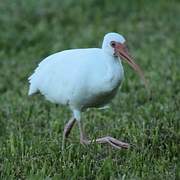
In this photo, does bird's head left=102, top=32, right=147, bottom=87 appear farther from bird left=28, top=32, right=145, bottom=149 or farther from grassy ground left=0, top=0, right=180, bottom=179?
grassy ground left=0, top=0, right=180, bottom=179

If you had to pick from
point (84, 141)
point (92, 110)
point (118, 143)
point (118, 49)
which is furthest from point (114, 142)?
point (92, 110)

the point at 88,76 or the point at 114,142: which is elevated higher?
the point at 88,76

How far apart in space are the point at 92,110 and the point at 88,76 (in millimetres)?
1900

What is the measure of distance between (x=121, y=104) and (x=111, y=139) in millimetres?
1689

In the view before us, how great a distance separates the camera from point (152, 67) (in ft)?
29.3

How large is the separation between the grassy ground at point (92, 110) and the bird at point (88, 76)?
1.24ft

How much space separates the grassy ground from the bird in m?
0.38

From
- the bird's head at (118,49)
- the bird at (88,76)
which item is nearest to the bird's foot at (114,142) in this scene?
the bird at (88,76)

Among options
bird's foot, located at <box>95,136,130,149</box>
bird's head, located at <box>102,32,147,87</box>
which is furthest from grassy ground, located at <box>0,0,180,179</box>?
bird's head, located at <box>102,32,147,87</box>

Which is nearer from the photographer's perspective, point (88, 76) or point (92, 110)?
point (88, 76)

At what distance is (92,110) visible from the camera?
747 cm

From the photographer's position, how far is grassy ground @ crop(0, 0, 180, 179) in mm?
5484

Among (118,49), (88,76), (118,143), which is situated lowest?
(118,143)

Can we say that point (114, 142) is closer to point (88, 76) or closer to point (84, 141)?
point (84, 141)
